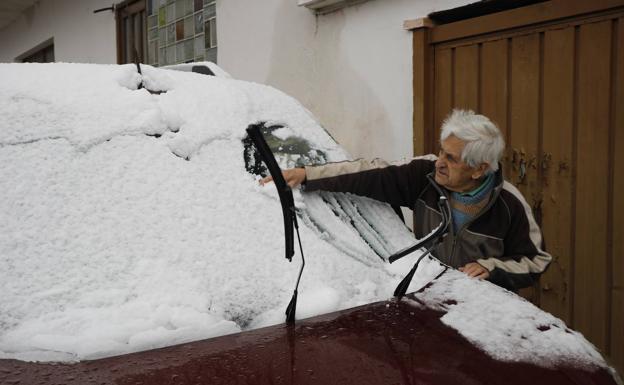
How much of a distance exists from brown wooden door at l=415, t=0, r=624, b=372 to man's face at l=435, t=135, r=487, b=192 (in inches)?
44.7

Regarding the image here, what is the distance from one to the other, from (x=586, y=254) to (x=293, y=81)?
2951 millimetres

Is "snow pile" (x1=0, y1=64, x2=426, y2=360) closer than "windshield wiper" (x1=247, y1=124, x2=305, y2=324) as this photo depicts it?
Yes

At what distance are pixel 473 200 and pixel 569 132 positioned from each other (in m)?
1.20

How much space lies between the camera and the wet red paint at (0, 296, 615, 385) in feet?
3.44

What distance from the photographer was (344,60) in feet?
15.0

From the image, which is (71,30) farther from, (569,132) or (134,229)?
(134,229)

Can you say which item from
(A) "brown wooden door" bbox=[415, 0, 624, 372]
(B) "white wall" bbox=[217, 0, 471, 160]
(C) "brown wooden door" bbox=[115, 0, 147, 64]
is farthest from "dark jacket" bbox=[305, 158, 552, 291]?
(C) "brown wooden door" bbox=[115, 0, 147, 64]

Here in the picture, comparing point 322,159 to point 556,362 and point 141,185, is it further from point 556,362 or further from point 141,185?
point 556,362

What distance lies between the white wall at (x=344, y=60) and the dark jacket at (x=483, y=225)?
1.71 m

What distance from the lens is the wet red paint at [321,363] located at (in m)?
1.05

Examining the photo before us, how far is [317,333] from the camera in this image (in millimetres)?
1262

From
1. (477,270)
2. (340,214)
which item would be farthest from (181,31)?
(477,270)

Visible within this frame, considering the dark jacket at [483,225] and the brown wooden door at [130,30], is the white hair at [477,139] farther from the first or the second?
the brown wooden door at [130,30]

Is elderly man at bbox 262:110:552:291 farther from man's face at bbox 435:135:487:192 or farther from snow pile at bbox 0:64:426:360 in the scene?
snow pile at bbox 0:64:426:360
